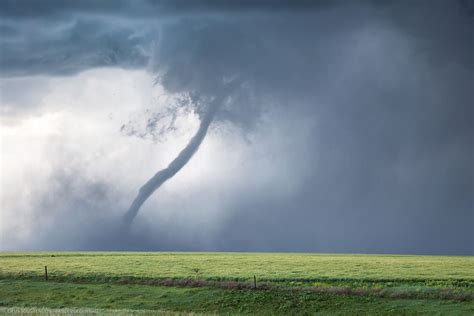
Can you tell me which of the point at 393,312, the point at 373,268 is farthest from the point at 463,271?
the point at 393,312

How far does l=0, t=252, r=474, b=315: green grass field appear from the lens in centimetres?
4369

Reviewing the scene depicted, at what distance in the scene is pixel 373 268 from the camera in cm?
6388

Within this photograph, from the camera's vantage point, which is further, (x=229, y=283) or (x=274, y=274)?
(x=274, y=274)

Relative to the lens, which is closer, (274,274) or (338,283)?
(338,283)

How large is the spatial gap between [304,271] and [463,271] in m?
14.9

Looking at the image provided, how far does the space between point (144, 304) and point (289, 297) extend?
10.3 metres

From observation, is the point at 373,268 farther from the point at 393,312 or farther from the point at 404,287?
the point at 393,312

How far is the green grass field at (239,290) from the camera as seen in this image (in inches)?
1720

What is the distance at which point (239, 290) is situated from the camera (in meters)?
48.4

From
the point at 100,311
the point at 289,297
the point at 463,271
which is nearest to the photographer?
the point at 100,311

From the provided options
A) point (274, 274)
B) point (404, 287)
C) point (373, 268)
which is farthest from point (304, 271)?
point (404, 287)

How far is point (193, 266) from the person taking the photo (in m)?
67.6

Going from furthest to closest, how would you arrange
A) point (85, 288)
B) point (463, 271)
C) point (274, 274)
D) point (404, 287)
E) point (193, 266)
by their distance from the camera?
point (193, 266) → point (463, 271) → point (274, 274) → point (85, 288) → point (404, 287)

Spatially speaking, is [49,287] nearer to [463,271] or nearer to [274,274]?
[274,274]
